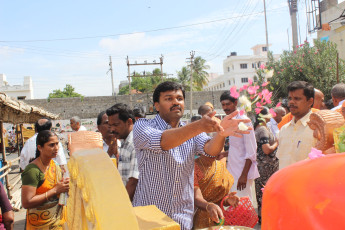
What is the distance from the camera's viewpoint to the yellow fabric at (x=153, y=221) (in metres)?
1.09

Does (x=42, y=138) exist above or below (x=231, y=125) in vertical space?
below

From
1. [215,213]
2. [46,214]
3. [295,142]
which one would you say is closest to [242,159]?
[295,142]

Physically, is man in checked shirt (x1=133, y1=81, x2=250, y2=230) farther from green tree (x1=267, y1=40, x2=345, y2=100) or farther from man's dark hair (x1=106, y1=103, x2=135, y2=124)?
green tree (x1=267, y1=40, x2=345, y2=100)

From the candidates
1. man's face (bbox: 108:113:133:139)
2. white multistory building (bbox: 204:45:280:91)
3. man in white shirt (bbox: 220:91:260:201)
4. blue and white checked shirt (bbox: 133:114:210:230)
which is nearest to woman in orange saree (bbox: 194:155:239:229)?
blue and white checked shirt (bbox: 133:114:210:230)

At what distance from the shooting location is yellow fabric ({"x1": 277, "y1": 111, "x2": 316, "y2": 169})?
106 inches

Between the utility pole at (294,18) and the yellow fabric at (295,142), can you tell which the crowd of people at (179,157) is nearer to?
the yellow fabric at (295,142)


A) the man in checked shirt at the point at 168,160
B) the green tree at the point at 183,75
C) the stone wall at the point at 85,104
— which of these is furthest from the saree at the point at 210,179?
the green tree at the point at 183,75

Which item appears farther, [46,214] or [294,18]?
[294,18]

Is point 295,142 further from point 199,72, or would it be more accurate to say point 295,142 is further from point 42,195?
point 199,72

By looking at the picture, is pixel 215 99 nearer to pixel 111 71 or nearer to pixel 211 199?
pixel 111 71

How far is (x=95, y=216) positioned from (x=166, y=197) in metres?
1.08

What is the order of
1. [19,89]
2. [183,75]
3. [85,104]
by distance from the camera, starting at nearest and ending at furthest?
[85,104]
[183,75]
[19,89]

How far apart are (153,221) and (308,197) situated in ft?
2.41

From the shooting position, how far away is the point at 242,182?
144 inches
